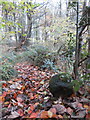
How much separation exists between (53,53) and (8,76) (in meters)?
2.00

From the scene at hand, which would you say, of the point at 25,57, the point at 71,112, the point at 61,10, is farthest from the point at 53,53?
the point at 61,10

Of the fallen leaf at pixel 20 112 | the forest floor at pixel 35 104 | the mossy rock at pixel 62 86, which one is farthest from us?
the mossy rock at pixel 62 86

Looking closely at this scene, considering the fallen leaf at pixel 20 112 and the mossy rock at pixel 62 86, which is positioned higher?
the mossy rock at pixel 62 86

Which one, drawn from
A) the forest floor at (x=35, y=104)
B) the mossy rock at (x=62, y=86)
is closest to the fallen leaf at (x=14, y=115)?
the forest floor at (x=35, y=104)

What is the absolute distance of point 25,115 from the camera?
1631 millimetres

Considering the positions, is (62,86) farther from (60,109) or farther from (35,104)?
(35,104)

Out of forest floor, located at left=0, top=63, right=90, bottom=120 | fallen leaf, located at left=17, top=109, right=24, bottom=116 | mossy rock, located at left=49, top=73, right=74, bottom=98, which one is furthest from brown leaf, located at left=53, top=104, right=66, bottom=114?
fallen leaf, located at left=17, top=109, right=24, bottom=116

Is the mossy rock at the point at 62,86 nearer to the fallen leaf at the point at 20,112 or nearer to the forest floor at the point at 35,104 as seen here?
the forest floor at the point at 35,104

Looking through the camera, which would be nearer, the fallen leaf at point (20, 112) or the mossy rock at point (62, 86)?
the fallen leaf at point (20, 112)

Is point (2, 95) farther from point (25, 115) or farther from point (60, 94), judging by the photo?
Result: point (60, 94)

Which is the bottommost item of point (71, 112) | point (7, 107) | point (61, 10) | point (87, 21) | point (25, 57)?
point (7, 107)

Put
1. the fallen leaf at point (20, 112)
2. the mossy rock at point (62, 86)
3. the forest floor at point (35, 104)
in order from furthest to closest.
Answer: the mossy rock at point (62, 86) < the fallen leaf at point (20, 112) < the forest floor at point (35, 104)

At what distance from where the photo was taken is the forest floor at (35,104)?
1503 mm

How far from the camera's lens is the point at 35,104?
1851 mm
